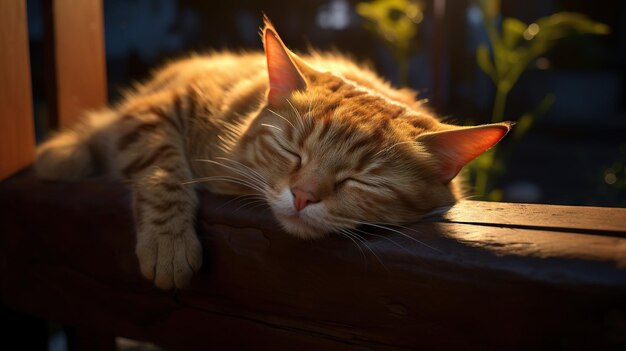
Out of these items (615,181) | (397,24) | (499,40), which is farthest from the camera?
(397,24)

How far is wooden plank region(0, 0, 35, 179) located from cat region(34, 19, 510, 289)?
0.08 meters

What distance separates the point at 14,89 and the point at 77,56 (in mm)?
323

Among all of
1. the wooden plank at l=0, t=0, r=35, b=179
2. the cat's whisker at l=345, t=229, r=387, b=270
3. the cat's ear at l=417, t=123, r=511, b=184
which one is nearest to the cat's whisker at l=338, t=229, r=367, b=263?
the cat's whisker at l=345, t=229, r=387, b=270

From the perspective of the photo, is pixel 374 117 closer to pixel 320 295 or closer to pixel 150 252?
pixel 320 295

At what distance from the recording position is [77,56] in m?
1.94

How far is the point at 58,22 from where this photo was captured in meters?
1.84

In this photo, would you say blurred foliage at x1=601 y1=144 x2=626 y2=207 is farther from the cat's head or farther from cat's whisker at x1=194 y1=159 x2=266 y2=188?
cat's whisker at x1=194 y1=159 x2=266 y2=188

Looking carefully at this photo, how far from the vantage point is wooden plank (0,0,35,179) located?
163 cm

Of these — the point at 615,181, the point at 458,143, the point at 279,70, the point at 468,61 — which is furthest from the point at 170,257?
the point at 468,61

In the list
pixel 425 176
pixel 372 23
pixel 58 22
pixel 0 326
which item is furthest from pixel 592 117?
pixel 0 326

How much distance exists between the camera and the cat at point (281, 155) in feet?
4.11

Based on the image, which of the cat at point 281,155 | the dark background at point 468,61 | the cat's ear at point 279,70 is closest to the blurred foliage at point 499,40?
the dark background at point 468,61

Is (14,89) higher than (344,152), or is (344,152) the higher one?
(14,89)

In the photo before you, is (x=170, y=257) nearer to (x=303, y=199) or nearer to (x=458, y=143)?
(x=303, y=199)
